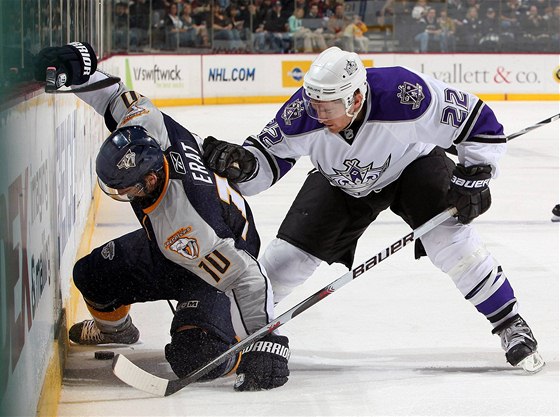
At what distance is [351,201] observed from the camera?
3.40 m

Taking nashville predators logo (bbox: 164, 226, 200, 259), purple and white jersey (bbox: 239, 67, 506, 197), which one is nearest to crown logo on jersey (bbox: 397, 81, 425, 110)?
purple and white jersey (bbox: 239, 67, 506, 197)

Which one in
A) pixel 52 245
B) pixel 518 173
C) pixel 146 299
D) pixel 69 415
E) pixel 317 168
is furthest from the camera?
pixel 518 173

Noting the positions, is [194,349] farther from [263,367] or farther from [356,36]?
[356,36]

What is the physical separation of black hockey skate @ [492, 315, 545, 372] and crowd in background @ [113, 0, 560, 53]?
11.0 meters

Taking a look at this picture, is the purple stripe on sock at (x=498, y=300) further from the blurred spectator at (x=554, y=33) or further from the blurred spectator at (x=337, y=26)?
the blurred spectator at (x=554, y=33)

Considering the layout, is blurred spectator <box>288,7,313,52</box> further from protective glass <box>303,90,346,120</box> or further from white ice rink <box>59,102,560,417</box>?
protective glass <box>303,90,346,120</box>

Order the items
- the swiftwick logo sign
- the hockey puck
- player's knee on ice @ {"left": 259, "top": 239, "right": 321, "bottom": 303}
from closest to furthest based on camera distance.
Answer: the hockey puck → player's knee on ice @ {"left": 259, "top": 239, "right": 321, "bottom": 303} → the swiftwick logo sign

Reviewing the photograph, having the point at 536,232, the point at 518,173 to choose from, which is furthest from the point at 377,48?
the point at 536,232

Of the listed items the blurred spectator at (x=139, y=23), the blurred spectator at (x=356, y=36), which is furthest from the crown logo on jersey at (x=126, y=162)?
the blurred spectator at (x=356, y=36)

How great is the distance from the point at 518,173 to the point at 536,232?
7.63 feet

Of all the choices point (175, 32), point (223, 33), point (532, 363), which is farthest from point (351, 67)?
point (223, 33)

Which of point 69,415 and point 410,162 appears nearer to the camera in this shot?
point 69,415

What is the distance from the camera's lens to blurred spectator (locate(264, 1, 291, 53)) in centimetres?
1435

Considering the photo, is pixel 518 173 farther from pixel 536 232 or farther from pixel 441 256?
pixel 441 256
